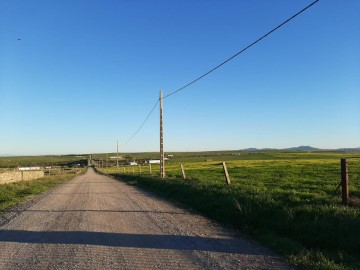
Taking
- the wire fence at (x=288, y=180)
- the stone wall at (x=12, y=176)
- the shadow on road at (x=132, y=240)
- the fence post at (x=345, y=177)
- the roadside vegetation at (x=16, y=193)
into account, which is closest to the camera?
the shadow on road at (x=132, y=240)

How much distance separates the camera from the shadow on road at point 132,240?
25.1 ft

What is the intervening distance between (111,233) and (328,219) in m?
4.59

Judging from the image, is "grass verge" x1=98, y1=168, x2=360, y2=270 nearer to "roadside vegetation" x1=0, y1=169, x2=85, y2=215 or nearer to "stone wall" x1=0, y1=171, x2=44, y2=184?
"roadside vegetation" x1=0, y1=169, x2=85, y2=215

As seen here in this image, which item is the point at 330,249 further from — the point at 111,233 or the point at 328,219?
the point at 111,233

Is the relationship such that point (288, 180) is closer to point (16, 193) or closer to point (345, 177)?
point (16, 193)

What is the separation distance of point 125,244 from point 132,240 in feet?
1.29

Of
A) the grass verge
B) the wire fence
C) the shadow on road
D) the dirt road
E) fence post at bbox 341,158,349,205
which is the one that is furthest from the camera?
the wire fence

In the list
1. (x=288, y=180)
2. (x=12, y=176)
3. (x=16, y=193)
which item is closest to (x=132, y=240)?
(x=16, y=193)

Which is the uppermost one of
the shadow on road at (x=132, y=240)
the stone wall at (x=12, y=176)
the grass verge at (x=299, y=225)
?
the grass verge at (x=299, y=225)

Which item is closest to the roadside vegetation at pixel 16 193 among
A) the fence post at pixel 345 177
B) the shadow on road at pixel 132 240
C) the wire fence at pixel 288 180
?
the shadow on road at pixel 132 240

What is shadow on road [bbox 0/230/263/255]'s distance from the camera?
25.1ft

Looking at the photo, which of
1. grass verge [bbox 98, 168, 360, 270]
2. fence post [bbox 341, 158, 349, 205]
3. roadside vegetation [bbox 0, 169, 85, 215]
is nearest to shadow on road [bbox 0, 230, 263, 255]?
grass verge [bbox 98, 168, 360, 270]

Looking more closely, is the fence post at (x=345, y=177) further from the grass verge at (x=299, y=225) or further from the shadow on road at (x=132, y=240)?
the shadow on road at (x=132, y=240)

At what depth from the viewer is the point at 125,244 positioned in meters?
8.00
